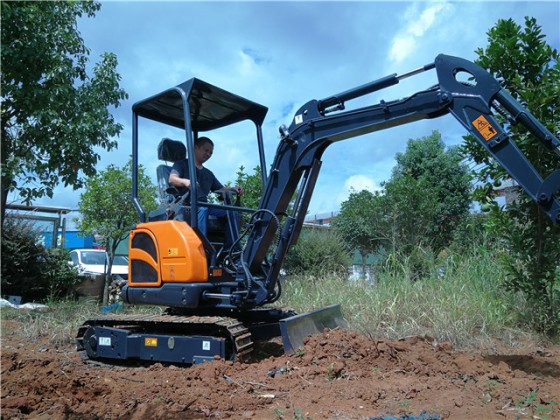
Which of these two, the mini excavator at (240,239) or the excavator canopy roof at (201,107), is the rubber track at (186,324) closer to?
the mini excavator at (240,239)

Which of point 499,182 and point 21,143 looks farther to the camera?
point 21,143

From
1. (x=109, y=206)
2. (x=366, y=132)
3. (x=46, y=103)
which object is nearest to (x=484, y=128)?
(x=366, y=132)

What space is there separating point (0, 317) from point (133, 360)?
3.89 metres

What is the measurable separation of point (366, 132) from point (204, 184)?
6.85 ft

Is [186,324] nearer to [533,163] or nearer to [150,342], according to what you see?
[150,342]

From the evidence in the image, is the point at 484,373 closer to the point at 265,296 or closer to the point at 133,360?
the point at 265,296

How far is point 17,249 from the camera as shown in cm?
1043

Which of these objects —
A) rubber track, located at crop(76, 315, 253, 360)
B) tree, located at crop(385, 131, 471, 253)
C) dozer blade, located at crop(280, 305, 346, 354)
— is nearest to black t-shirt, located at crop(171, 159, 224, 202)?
rubber track, located at crop(76, 315, 253, 360)

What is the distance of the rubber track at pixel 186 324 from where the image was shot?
5.00 metres

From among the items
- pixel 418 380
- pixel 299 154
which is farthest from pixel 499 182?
pixel 418 380

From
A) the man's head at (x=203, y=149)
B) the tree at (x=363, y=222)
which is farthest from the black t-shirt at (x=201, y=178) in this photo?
the tree at (x=363, y=222)

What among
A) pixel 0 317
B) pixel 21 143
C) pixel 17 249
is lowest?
pixel 0 317

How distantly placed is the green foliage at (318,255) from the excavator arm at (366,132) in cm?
613

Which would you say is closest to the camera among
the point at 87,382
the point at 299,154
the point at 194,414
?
the point at 194,414
